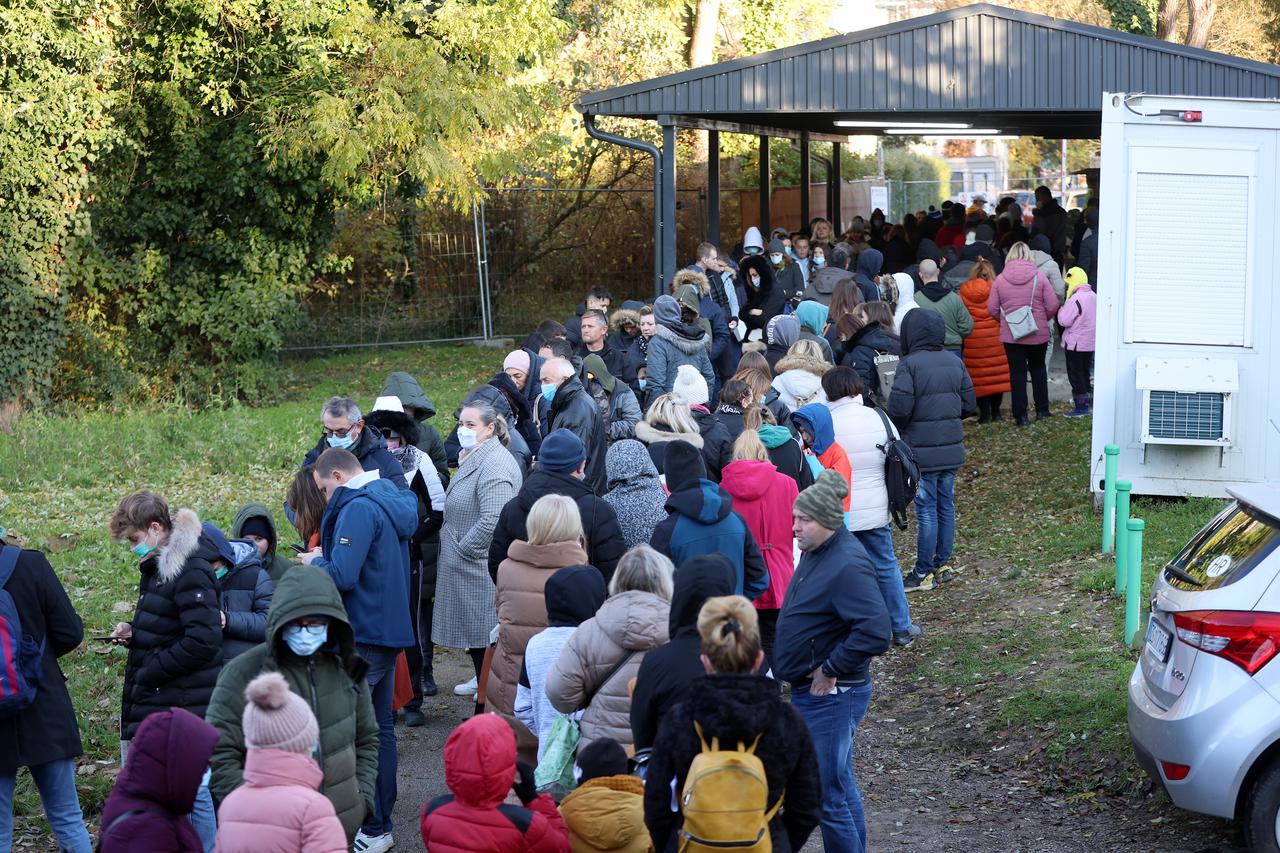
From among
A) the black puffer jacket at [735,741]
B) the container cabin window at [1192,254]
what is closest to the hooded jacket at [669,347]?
the container cabin window at [1192,254]

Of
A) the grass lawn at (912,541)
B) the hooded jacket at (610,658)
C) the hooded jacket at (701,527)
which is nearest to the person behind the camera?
the hooded jacket at (610,658)

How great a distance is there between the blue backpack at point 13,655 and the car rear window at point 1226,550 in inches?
183

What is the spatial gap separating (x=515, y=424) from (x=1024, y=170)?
5500cm

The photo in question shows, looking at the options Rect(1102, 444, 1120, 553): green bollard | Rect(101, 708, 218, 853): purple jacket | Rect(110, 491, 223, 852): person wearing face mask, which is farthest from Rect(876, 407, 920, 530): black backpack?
Rect(101, 708, 218, 853): purple jacket

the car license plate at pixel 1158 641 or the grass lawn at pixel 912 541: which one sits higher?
the car license plate at pixel 1158 641

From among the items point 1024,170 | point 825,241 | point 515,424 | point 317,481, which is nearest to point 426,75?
point 825,241

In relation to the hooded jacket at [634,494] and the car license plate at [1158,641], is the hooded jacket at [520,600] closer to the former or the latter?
the hooded jacket at [634,494]

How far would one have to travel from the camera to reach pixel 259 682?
13.3 feet

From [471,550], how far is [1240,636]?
3817 mm

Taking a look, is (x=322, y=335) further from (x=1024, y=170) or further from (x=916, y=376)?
(x=1024, y=170)

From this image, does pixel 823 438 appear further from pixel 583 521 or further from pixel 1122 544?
pixel 583 521

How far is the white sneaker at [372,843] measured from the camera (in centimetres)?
604

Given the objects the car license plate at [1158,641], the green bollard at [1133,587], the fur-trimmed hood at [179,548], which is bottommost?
the green bollard at [1133,587]

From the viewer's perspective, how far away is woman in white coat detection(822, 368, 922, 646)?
8.57 m
